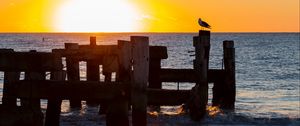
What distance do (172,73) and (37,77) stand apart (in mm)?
7299

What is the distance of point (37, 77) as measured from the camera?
31.7 ft

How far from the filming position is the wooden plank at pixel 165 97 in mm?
10625

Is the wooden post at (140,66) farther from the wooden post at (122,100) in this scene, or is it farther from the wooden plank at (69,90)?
the wooden plank at (69,90)

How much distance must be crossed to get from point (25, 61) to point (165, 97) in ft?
10.2

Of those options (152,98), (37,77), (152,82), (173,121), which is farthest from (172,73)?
(37,77)

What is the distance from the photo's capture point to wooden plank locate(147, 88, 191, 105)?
418 inches

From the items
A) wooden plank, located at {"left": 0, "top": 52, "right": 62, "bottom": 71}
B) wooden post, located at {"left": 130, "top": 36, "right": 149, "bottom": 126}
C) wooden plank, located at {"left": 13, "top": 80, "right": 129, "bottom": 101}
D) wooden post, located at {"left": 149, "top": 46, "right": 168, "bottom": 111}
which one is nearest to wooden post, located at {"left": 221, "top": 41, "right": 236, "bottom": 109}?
wooden post, located at {"left": 149, "top": 46, "right": 168, "bottom": 111}

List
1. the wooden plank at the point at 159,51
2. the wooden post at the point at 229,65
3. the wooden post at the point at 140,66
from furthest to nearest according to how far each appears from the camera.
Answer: the wooden post at the point at 229,65, the wooden plank at the point at 159,51, the wooden post at the point at 140,66

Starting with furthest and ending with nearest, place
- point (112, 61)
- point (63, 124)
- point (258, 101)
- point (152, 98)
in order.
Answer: point (258, 101) < point (63, 124) < point (112, 61) < point (152, 98)

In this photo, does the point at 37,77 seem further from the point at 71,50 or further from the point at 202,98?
the point at 202,98

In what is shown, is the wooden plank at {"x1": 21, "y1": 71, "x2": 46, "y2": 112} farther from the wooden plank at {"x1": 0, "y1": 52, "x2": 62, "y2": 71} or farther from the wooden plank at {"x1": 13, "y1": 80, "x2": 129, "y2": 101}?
the wooden plank at {"x1": 0, "y1": 52, "x2": 62, "y2": 71}

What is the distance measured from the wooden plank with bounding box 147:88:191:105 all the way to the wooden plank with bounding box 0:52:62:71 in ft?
7.53

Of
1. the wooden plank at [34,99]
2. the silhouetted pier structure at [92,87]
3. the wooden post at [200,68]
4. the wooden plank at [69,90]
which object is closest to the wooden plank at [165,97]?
the silhouetted pier structure at [92,87]

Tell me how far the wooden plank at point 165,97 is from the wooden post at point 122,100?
53cm
